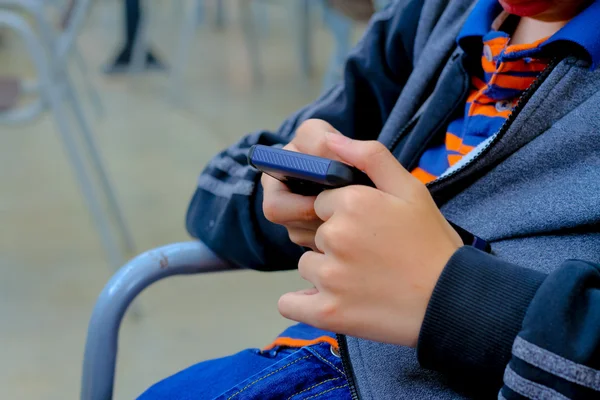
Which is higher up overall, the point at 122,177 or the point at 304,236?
the point at 304,236

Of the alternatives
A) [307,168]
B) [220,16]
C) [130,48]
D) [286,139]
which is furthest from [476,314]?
[220,16]

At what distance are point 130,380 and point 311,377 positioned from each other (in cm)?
93

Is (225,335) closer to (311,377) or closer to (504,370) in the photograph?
(311,377)

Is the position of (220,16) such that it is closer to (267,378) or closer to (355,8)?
(355,8)

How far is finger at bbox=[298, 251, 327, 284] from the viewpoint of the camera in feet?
1.32

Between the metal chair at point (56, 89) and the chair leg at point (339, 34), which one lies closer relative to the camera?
the metal chair at point (56, 89)

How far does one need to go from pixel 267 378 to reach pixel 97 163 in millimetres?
1338

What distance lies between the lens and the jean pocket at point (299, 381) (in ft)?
1.67

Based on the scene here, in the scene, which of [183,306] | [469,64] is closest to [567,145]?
[469,64]

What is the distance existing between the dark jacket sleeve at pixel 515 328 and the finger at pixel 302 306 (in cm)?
7

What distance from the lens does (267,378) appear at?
52cm

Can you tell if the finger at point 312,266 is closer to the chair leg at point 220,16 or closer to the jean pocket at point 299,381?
the jean pocket at point 299,381

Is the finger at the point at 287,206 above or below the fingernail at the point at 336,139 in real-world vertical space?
below

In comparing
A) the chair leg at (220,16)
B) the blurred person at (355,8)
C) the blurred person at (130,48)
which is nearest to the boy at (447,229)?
the blurred person at (355,8)
